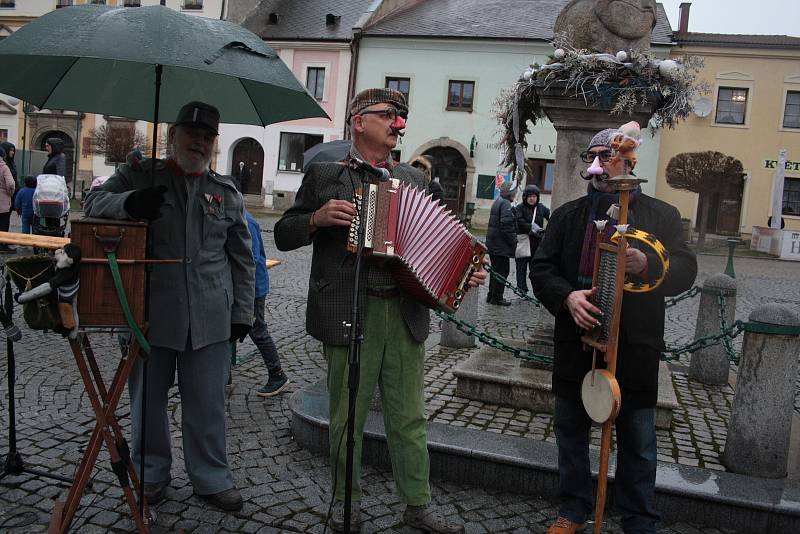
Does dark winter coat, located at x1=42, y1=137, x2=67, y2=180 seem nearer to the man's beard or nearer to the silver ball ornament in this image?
the man's beard

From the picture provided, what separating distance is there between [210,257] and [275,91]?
3.10 ft

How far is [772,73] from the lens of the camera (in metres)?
29.8

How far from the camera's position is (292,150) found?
1345 inches

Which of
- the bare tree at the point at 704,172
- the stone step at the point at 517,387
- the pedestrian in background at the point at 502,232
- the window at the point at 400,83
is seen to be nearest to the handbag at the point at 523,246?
the pedestrian in background at the point at 502,232

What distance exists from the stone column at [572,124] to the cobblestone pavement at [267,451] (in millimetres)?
1880

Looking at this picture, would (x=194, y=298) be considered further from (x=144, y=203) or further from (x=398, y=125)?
(x=398, y=125)

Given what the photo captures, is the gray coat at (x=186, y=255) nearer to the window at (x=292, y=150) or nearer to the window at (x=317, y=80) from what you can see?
the window at (x=317, y=80)

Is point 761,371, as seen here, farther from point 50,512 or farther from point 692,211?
point 692,211

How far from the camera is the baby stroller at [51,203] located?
1053 cm

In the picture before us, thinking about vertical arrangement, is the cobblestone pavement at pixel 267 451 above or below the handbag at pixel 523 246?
below

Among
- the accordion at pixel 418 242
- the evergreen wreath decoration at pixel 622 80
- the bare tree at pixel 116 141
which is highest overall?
the bare tree at pixel 116 141

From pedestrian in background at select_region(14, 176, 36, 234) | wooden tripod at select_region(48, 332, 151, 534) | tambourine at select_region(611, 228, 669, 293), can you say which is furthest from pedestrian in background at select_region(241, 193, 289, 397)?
pedestrian in background at select_region(14, 176, 36, 234)

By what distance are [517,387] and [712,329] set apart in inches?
104

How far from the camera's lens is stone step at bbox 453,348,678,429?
494 cm
